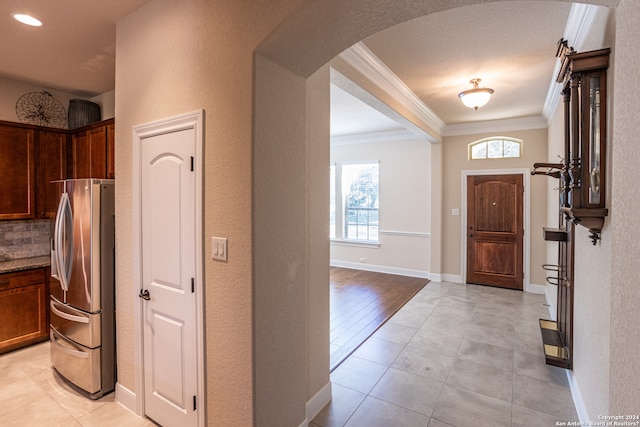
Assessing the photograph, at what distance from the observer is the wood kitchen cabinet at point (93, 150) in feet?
10.8

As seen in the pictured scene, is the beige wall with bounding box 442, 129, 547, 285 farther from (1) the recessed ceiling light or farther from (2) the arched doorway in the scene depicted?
(1) the recessed ceiling light

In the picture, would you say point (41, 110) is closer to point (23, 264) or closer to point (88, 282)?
point (23, 264)

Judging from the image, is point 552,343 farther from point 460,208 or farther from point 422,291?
point 460,208

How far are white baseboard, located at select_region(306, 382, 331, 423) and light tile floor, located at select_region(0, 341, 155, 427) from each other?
1.10 m

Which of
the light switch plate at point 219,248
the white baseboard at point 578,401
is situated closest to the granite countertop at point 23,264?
the light switch plate at point 219,248

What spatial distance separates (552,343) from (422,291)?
2492 millimetres

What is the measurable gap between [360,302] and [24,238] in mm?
4386

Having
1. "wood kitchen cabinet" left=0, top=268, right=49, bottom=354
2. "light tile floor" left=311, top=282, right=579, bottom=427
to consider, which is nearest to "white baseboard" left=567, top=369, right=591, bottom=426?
"light tile floor" left=311, top=282, right=579, bottom=427

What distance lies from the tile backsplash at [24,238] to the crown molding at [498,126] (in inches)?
247

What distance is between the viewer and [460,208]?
6.08 metres

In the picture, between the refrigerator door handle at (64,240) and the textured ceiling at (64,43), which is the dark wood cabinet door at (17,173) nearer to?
the textured ceiling at (64,43)

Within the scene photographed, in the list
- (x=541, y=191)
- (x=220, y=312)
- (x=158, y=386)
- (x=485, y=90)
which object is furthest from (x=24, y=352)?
(x=541, y=191)

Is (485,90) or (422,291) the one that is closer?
(485,90)

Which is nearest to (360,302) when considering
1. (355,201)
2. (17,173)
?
(355,201)
